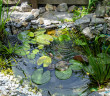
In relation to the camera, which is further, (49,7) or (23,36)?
(49,7)

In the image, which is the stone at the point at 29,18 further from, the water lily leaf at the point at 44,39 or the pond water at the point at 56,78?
the pond water at the point at 56,78

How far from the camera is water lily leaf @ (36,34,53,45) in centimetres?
334

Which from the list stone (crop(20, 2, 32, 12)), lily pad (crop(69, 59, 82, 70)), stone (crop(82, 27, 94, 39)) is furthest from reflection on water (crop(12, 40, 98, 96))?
stone (crop(20, 2, 32, 12))

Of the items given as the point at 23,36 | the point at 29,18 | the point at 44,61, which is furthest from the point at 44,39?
the point at 29,18

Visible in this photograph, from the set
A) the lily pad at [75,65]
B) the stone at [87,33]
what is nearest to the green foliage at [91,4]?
the stone at [87,33]

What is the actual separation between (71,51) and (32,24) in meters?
1.77

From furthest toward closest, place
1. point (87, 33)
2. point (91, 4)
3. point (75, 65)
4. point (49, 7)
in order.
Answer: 1. point (49, 7)
2. point (91, 4)
3. point (87, 33)
4. point (75, 65)

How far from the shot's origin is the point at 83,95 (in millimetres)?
2049

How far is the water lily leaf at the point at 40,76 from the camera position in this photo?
2.33m

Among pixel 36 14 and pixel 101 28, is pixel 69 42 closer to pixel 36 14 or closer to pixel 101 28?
pixel 101 28

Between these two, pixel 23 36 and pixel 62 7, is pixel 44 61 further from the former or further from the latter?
pixel 62 7

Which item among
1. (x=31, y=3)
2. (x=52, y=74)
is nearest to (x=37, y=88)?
(x=52, y=74)

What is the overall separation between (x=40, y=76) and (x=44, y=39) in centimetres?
127

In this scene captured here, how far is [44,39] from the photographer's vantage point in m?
3.44
